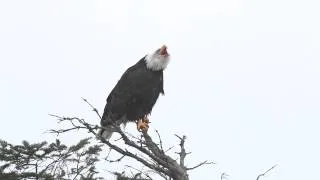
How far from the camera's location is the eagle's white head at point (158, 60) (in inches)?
334

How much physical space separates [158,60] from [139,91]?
523mm

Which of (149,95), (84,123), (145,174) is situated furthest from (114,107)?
(145,174)

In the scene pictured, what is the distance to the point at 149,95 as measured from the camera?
8.36 meters

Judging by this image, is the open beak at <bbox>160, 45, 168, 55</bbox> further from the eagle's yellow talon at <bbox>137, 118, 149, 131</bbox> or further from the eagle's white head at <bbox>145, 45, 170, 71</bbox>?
the eagle's yellow talon at <bbox>137, 118, 149, 131</bbox>

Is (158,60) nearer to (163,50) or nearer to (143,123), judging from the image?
(163,50)

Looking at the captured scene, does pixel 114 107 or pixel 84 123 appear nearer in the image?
pixel 84 123

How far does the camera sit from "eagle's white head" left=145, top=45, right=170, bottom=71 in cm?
848

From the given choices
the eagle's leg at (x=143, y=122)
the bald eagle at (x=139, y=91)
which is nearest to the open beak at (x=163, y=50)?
the bald eagle at (x=139, y=91)

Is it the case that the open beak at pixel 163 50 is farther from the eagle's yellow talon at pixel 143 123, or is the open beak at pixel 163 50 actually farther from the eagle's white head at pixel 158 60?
the eagle's yellow talon at pixel 143 123

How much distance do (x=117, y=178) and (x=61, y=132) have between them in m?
0.94

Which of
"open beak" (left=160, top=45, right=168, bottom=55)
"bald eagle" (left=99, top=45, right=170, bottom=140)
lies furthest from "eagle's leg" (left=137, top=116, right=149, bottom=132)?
"open beak" (left=160, top=45, right=168, bottom=55)

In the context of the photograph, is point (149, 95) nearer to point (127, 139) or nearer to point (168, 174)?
point (127, 139)

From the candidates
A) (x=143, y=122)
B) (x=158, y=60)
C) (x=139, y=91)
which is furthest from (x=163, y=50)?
(x=143, y=122)

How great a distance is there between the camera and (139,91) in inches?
329
